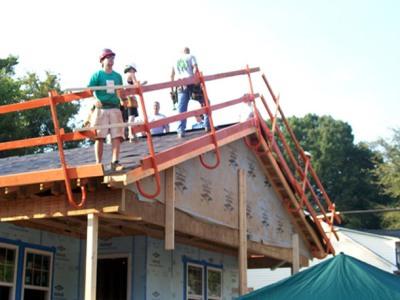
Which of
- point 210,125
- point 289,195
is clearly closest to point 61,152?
point 210,125

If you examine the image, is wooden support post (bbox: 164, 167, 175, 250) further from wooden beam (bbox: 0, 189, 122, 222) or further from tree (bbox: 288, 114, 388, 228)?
tree (bbox: 288, 114, 388, 228)

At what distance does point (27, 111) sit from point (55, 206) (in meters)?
26.9

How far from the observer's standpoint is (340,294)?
8070 millimetres

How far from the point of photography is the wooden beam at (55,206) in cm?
887

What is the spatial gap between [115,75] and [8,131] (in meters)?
25.1

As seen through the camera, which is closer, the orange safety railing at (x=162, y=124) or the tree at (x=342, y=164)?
the orange safety railing at (x=162, y=124)

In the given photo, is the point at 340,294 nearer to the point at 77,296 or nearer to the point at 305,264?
the point at 77,296

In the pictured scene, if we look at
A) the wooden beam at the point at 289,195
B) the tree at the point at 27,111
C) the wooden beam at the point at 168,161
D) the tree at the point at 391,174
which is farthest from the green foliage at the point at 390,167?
the wooden beam at the point at 168,161

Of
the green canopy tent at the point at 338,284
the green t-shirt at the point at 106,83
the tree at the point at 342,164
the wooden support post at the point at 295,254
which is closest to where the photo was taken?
the green canopy tent at the point at 338,284

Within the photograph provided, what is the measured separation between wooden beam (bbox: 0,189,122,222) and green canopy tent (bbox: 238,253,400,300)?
223cm

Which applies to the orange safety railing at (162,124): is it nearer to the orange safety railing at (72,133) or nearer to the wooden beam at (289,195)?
the orange safety railing at (72,133)

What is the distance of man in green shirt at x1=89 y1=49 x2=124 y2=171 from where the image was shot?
29.0 ft

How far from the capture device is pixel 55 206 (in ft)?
30.6

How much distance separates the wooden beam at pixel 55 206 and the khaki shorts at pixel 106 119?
2.54 feet
